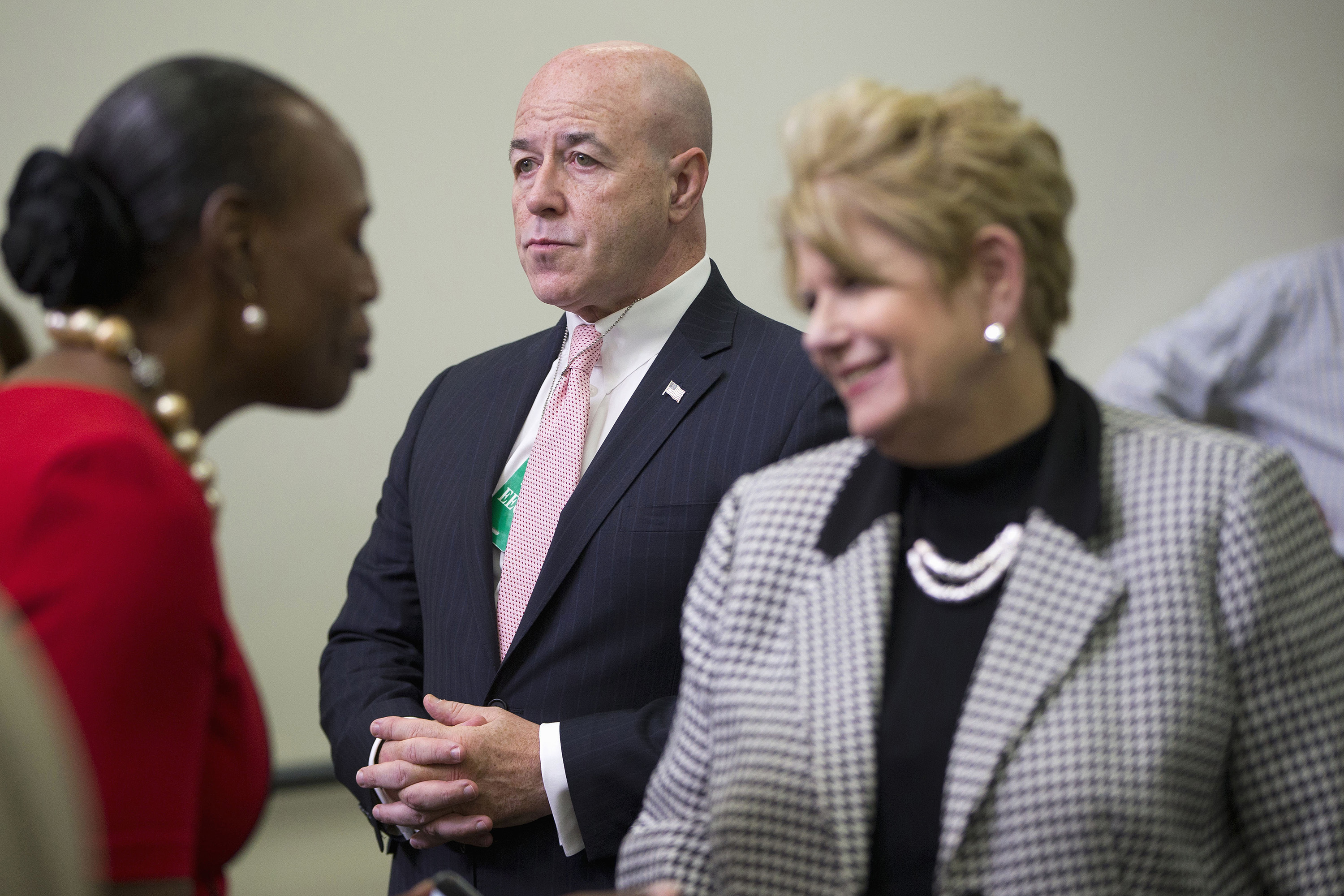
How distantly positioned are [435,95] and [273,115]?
1798 millimetres

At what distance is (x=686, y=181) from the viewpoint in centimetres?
203

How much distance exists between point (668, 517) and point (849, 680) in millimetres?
563

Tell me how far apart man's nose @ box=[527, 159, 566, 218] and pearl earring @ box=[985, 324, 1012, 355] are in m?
0.92

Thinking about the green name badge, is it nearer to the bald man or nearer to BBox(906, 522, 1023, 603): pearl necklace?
the bald man

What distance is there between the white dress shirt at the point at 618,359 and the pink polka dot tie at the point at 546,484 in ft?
0.06

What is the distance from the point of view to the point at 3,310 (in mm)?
1568

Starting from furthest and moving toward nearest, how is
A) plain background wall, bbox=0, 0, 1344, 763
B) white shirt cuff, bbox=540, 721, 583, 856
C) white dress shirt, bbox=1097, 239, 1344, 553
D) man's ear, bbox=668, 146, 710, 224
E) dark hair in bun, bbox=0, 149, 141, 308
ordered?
white dress shirt, bbox=1097, 239, 1344, 553 → plain background wall, bbox=0, 0, 1344, 763 → man's ear, bbox=668, 146, 710, 224 → white shirt cuff, bbox=540, 721, 583, 856 → dark hair in bun, bbox=0, 149, 141, 308

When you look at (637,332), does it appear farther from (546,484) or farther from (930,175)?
(930,175)

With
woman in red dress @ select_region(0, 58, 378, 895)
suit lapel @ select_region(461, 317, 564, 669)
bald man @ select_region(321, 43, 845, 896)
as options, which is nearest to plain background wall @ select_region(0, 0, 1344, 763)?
bald man @ select_region(321, 43, 845, 896)

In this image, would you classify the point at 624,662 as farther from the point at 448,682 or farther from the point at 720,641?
the point at 720,641

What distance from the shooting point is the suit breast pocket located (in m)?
1.71

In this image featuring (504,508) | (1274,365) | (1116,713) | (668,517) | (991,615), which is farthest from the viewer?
(1274,365)

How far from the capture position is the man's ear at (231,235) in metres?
1.01

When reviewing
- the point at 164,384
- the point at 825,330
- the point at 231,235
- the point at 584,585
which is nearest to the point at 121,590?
the point at 164,384
